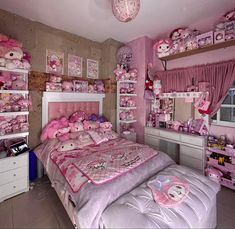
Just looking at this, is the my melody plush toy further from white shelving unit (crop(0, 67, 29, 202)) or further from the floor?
the floor

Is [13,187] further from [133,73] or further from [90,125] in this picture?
[133,73]

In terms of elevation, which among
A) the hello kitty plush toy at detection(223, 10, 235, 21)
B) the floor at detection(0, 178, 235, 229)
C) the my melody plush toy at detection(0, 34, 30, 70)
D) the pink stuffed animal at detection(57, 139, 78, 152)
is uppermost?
the hello kitty plush toy at detection(223, 10, 235, 21)

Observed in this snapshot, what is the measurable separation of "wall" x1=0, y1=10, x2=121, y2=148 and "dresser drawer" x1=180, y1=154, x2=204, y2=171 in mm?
1680

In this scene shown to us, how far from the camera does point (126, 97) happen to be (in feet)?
10.8

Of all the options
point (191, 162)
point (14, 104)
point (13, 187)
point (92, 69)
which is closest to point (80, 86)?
point (92, 69)

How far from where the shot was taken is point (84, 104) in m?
3.07

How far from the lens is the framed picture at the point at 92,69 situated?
321cm

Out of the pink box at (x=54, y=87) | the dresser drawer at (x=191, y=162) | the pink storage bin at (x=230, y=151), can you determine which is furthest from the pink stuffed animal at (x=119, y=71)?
the pink storage bin at (x=230, y=151)

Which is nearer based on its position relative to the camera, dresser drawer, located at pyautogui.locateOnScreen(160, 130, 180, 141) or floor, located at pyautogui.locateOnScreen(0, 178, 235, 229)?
floor, located at pyautogui.locateOnScreen(0, 178, 235, 229)

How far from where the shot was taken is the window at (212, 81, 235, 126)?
232cm

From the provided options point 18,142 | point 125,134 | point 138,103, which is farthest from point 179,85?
point 18,142

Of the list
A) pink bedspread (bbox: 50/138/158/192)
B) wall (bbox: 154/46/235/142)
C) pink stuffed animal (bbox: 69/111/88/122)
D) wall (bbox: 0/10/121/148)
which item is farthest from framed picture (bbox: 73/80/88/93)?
wall (bbox: 154/46/235/142)

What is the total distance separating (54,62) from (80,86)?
0.64 meters

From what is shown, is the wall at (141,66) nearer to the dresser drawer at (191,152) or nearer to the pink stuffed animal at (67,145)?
the dresser drawer at (191,152)
